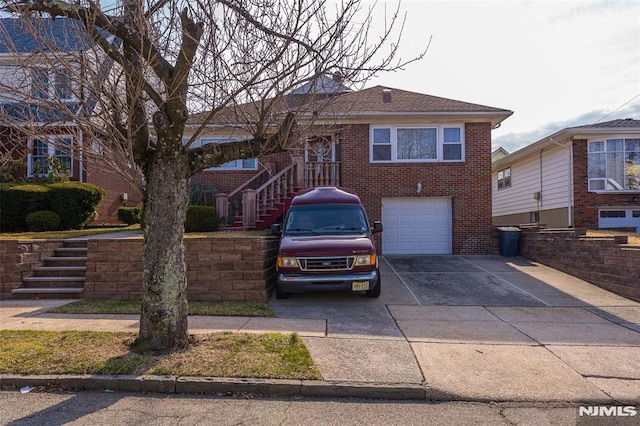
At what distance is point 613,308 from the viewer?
7883 mm

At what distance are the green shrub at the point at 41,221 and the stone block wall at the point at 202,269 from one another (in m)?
5.82

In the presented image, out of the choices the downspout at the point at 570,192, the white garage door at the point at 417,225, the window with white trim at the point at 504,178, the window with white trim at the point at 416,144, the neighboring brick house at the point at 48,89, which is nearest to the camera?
the neighboring brick house at the point at 48,89

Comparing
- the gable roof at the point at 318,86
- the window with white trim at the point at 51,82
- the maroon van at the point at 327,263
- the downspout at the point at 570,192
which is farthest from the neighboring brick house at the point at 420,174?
the window with white trim at the point at 51,82

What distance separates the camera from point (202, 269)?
8344 millimetres

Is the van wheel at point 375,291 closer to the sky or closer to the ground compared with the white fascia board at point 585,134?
closer to the ground

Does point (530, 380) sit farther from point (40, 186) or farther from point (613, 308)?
point (40, 186)

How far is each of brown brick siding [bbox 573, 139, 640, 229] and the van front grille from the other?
40.8ft

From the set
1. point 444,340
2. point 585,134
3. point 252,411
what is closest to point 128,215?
point 444,340

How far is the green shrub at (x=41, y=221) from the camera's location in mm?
12688

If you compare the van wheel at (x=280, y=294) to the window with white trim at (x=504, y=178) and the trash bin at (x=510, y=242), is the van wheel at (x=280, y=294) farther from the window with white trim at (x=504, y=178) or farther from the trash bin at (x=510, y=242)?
the window with white trim at (x=504, y=178)

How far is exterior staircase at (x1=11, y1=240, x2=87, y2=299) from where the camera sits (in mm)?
8516

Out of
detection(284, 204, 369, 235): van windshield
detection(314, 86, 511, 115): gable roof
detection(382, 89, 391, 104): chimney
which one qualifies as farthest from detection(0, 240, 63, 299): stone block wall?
detection(382, 89, 391, 104): chimney

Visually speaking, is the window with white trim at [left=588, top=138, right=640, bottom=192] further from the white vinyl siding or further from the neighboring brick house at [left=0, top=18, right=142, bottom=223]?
the neighboring brick house at [left=0, top=18, right=142, bottom=223]

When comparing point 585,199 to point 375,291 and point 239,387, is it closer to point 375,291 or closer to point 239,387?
point 375,291
